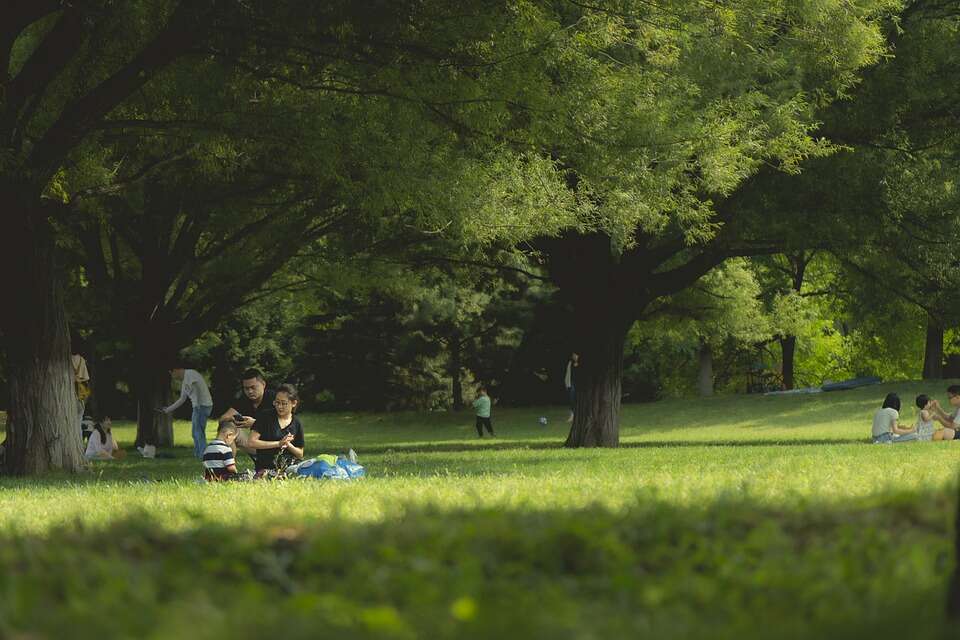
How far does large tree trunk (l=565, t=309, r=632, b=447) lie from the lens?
26.1 metres

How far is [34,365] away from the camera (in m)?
17.4

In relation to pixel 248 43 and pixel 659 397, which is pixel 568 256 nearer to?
pixel 248 43

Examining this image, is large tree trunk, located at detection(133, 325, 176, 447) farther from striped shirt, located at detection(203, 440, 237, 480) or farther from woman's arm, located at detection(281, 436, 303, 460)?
woman's arm, located at detection(281, 436, 303, 460)

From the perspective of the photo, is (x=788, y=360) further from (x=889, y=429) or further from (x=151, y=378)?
(x=889, y=429)

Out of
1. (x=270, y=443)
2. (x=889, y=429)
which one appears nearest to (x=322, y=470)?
(x=270, y=443)

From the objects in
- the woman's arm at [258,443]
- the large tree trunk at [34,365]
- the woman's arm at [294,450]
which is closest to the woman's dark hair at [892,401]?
the woman's arm at [294,450]

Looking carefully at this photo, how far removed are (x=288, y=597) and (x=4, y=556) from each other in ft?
4.41

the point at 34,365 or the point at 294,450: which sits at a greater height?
the point at 34,365

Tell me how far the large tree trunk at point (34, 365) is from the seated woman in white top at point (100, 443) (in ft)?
24.3

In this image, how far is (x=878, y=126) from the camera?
2236 cm

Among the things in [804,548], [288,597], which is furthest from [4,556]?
[804,548]

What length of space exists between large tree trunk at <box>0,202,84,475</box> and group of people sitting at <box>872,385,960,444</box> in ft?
43.9

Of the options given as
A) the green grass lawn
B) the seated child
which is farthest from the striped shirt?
the green grass lawn

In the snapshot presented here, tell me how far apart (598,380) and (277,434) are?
13542 millimetres
